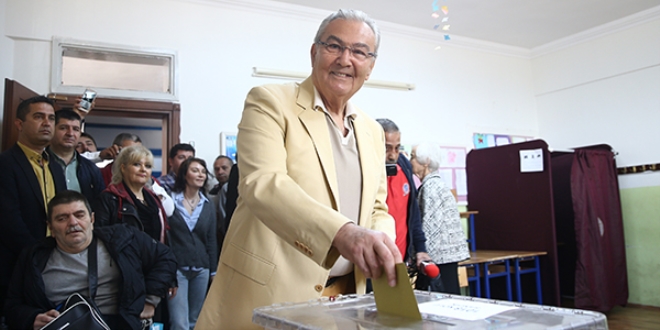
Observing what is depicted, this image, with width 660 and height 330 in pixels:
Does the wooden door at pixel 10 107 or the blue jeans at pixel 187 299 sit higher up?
the wooden door at pixel 10 107

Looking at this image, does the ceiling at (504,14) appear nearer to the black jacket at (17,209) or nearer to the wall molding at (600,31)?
the wall molding at (600,31)

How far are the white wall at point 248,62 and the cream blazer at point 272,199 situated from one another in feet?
11.3

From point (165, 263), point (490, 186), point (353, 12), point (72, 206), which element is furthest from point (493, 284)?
point (353, 12)

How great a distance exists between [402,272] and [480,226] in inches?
203

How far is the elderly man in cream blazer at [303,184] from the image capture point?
90cm

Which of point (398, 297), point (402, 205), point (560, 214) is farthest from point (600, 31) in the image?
point (398, 297)

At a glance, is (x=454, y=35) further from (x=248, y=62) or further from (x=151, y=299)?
(x=151, y=299)

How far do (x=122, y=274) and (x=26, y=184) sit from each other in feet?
2.73

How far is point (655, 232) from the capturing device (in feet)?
17.9

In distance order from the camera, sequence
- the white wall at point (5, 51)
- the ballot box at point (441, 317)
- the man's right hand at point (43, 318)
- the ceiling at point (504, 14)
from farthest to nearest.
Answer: the ceiling at point (504, 14) → the white wall at point (5, 51) → the man's right hand at point (43, 318) → the ballot box at point (441, 317)

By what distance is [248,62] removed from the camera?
4727 mm

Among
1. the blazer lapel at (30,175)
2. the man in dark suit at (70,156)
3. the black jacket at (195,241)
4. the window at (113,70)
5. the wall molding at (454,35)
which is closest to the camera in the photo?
the blazer lapel at (30,175)

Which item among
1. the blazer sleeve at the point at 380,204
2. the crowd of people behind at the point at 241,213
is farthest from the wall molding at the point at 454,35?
the blazer sleeve at the point at 380,204

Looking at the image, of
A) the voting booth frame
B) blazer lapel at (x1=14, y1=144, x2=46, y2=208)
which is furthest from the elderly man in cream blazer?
the voting booth frame
